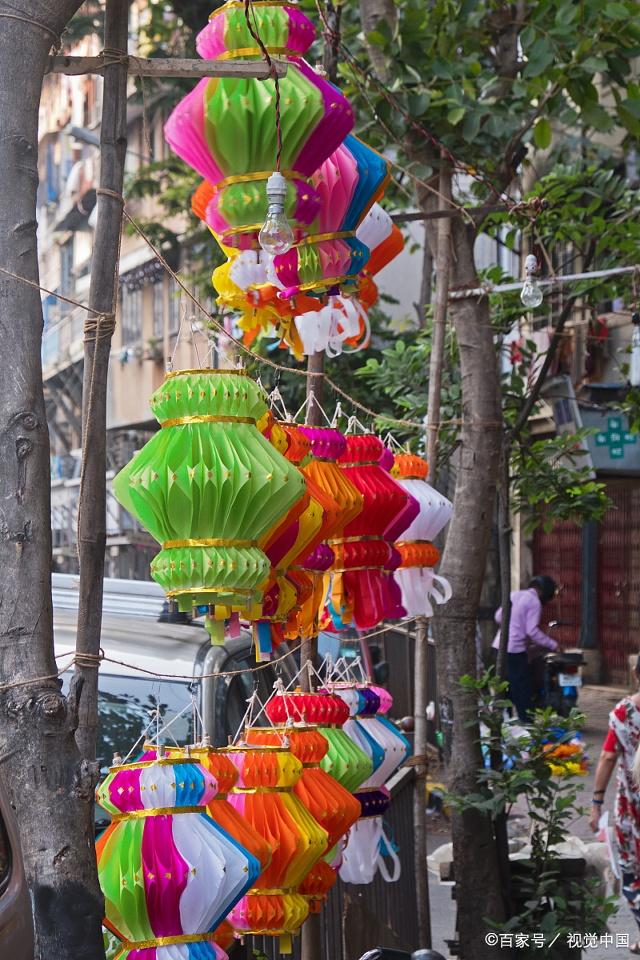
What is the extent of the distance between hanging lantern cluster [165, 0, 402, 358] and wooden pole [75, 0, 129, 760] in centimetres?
60

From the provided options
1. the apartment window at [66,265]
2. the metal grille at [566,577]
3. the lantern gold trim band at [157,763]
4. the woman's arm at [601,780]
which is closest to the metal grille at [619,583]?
the metal grille at [566,577]

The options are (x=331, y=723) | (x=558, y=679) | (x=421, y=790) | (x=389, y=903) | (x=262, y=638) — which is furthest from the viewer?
(x=558, y=679)

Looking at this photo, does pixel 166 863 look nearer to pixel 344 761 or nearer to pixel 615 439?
pixel 344 761

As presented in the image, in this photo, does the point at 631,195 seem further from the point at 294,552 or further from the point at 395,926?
the point at 294,552

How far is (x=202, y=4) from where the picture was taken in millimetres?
17703

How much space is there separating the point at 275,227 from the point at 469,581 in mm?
4023

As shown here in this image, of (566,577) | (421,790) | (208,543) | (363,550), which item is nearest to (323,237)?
(363,550)

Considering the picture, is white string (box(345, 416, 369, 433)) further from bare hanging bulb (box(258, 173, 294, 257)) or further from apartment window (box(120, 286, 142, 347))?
apartment window (box(120, 286, 142, 347))

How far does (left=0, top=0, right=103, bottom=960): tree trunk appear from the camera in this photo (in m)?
3.12

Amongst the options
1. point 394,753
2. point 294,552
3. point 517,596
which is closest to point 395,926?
point 394,753

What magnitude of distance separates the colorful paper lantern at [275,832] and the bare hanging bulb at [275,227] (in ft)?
5.17

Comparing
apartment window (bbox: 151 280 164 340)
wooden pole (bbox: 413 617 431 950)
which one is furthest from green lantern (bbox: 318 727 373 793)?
apartment window (bbox: 151 280 164 340)

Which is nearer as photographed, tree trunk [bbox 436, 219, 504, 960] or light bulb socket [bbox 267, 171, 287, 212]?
light bulb socket [bbox 267, 171, 287, 212]

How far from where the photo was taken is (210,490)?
385cm
